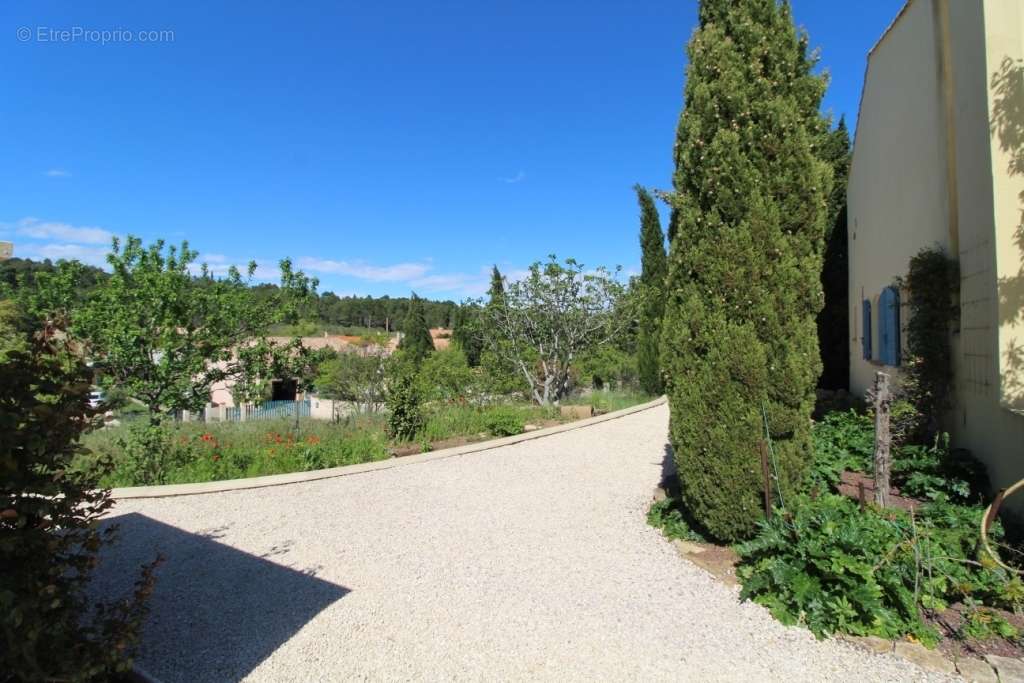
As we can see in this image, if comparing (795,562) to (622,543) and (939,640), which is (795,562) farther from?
(622,543)

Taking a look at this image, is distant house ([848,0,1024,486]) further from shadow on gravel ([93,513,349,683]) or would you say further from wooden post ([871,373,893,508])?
shadow on gravel ([93,513,349,683])

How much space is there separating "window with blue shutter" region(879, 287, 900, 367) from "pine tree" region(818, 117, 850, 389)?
4.72 meters

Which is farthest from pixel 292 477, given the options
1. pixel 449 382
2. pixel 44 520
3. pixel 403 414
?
pixel 449 382

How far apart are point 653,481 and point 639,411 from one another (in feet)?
22.2

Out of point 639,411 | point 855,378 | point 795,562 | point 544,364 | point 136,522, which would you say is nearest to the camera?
point 795,562

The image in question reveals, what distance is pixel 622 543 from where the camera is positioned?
4648mm

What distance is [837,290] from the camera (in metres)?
12.3

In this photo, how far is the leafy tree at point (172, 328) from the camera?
321 inches

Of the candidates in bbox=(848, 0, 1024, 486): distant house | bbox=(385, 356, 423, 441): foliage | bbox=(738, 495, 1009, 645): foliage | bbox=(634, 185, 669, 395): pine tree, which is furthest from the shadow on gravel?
bbox=(634, 185, 669, 395): pine tree

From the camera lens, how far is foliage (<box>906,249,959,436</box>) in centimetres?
574

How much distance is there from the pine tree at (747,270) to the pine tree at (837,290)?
29.7 ft

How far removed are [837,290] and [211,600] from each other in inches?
511

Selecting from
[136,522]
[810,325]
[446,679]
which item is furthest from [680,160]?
[136,522]

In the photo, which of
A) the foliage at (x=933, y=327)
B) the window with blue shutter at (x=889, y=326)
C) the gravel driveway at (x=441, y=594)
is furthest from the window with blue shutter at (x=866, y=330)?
the gravel driveway at (x=441, y=594)
